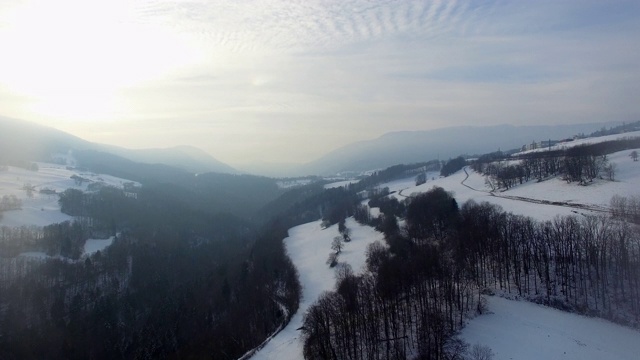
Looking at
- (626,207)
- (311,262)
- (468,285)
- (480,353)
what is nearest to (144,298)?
(311,262)

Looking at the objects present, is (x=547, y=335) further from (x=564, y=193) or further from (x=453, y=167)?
(x=453, y=167)

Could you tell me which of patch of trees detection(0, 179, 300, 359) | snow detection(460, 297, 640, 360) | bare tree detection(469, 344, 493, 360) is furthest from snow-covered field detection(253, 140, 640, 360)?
patch of trees detection(0, 179, 300, 359)

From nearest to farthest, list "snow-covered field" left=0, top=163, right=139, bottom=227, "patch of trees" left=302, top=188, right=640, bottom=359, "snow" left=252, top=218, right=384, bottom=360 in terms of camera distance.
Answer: "patch of trees" left=302, top=188, right=640, bottom=359 < "snow" left=252, top=218, right=384, bottom=360 < "snow-covered field" left=0, top=163, right=139, bottom=227

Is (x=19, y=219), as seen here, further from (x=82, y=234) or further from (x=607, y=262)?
(x=607, y=262)

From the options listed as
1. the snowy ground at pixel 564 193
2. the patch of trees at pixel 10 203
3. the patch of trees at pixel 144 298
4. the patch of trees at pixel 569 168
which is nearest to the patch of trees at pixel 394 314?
the patch of trees at pixel 144 298

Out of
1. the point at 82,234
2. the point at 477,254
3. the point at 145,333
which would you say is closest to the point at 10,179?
the point at 82,234

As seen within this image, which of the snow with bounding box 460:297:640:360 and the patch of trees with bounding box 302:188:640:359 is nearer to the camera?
the snow with bounding box 460:297:640:360

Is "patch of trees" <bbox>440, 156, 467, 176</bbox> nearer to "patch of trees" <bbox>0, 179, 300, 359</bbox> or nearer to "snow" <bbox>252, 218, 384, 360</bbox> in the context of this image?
"snow" <bbox>252, 218, 384, 360</bbox>
